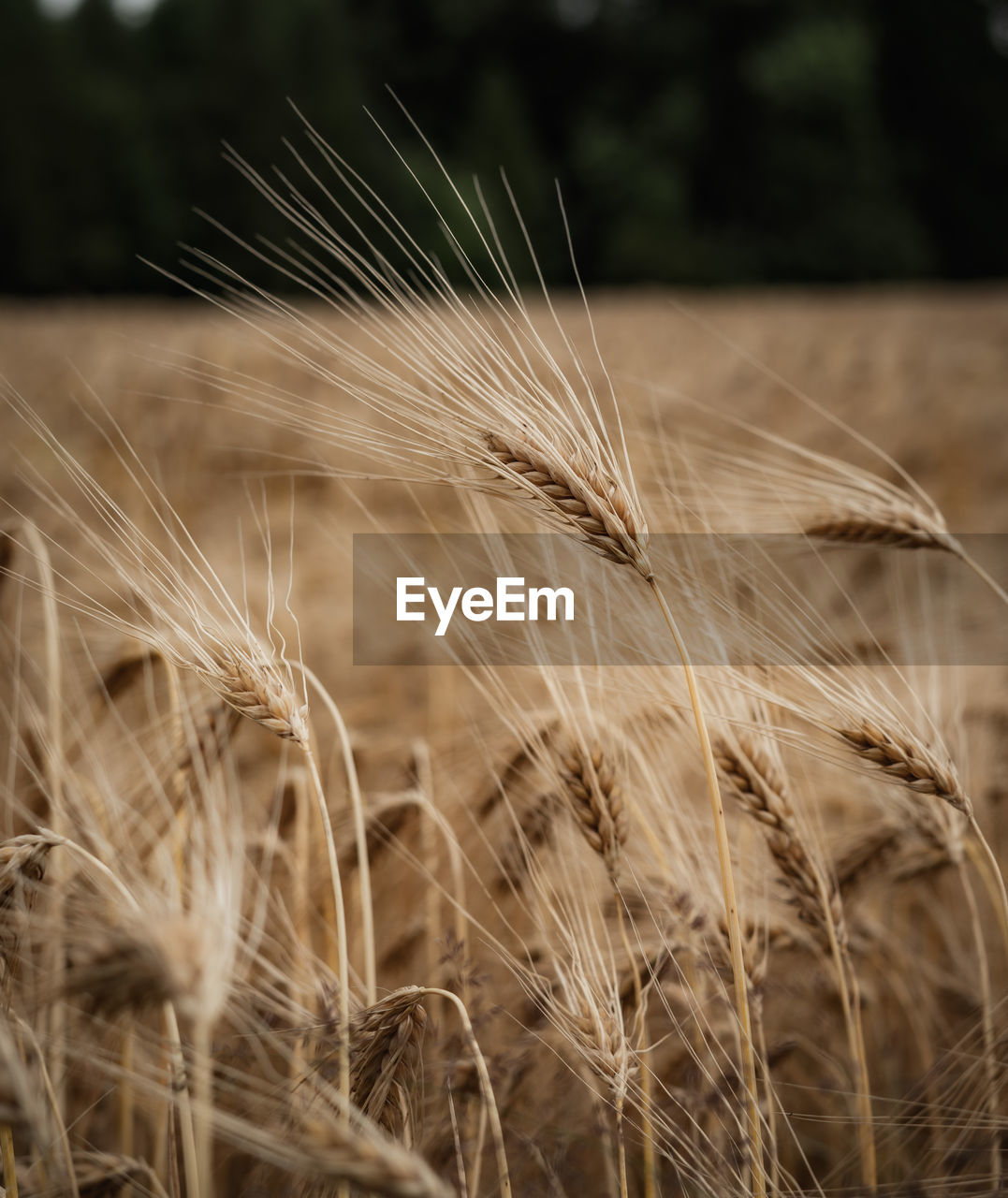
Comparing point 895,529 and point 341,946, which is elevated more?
point 895,529

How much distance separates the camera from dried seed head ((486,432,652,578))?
27.5 inches

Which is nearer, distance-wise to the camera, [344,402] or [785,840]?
[785,840]

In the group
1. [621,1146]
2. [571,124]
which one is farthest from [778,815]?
[571,124]

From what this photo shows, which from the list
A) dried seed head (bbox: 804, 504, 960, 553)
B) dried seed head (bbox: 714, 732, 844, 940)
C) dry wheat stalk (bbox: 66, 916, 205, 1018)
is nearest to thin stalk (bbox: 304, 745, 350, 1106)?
dry wheat stalk (bbox: 66, 916, 205, 1018)

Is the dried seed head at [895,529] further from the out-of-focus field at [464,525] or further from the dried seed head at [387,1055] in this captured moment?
the dried seed head at [387,1055]

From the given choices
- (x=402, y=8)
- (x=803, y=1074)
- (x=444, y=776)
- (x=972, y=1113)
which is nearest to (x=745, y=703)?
(x=972, y=1113)

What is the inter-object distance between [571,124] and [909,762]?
77.0 feet

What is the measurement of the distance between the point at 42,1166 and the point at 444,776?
65 cm

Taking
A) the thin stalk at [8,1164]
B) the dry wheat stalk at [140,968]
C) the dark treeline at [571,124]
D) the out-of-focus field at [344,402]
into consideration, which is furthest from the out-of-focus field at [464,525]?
the dark treeline at [571,124]

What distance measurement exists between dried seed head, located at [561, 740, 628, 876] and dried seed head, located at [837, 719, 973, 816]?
0.22 meters

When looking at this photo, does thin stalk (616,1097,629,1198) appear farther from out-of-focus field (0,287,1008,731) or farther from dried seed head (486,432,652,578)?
out-of-focus field (0,287,1008,731)

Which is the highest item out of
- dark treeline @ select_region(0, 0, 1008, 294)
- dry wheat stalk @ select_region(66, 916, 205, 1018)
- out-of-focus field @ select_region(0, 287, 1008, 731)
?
dark treeline @ select_region(0, 0, 1008, 294)

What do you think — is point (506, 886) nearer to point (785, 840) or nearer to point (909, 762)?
point (785, 840)

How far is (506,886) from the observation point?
1159 mm
